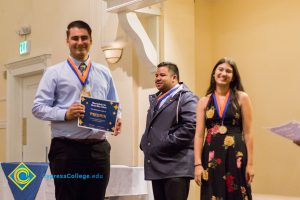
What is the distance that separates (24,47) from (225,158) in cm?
486

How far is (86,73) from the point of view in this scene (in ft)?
9.16

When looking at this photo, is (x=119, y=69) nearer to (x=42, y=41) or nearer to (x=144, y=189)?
(x=144, y=189)

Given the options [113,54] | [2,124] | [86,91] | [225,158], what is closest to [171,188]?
[225,158]

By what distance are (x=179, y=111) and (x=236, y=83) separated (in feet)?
1.80

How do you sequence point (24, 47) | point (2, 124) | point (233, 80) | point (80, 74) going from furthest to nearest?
1. point (2, 124)
2. point (24, 47)
3. point (233, 80)
4. point (80, 74)

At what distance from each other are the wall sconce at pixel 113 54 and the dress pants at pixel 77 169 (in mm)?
2849

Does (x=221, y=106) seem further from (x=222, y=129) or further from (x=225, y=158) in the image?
(x=225, y=158)

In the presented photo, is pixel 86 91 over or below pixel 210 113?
over

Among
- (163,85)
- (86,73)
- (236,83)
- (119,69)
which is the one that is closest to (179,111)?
(163,85)

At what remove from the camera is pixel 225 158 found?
9.93 ft

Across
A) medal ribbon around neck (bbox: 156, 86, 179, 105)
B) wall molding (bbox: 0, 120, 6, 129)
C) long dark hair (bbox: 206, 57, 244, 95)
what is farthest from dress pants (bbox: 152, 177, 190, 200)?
wall molding (bbox: 0, 120, 6, 129)

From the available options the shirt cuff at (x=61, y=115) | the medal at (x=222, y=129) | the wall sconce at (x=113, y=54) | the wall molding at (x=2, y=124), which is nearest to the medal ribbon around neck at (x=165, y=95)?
the medal at (x=222, y=129)

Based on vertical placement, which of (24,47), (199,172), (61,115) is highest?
(24,47)

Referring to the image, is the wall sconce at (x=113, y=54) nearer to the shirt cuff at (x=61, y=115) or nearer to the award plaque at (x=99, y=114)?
the award plaque at (x=99, y=114)
